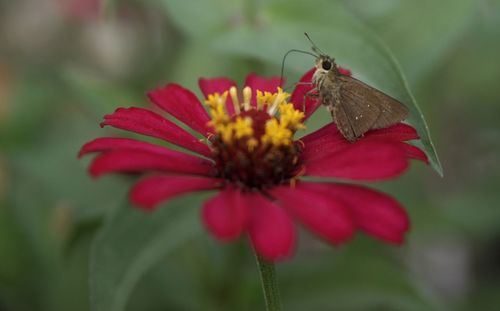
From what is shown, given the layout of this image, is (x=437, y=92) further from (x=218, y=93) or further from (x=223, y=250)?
(x=218, y=93)

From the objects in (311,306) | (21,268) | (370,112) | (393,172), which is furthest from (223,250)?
(393,172)

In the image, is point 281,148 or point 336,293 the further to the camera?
point 336,293

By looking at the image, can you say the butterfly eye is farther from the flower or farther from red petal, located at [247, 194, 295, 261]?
red petal, located at [247, 194, 295, 261]

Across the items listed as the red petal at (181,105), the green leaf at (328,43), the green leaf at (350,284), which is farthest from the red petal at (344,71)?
the green leaf at (350,284)

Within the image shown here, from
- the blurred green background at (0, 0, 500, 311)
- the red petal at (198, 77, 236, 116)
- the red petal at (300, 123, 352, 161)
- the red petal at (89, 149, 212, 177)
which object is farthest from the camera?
the blurred green background at (0, 0, 500, 311)

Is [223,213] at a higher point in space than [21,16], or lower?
lower

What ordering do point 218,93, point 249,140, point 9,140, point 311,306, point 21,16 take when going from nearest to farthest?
point 249,140 < point 218,93 < point 311,306 < point 9,140 < point 21,16

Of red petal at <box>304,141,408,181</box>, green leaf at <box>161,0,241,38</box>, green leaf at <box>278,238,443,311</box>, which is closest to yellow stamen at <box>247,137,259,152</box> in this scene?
red petal at <box>304,141,408,181</box>
